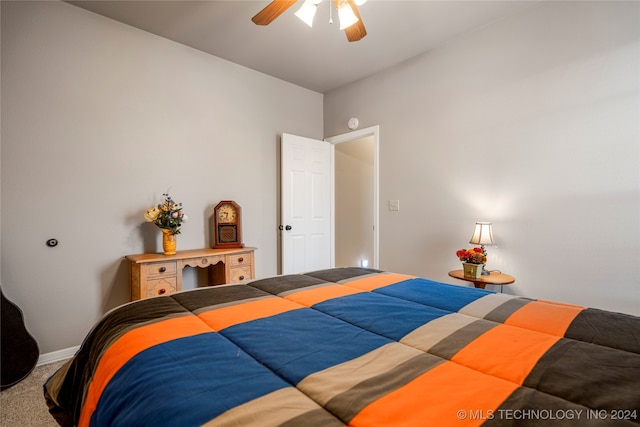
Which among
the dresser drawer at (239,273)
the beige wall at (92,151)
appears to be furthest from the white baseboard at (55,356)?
the dresser drawer at (239,273)

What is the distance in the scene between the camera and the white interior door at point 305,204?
3611 millimetres

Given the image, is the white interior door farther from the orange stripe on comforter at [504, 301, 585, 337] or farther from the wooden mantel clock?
the orange stripe on comforter at [504, 301, 585, 337]

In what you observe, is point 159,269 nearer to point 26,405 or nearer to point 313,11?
point 26,405

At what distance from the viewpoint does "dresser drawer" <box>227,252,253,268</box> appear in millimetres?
2889

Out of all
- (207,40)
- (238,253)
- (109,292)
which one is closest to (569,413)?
(238,253)

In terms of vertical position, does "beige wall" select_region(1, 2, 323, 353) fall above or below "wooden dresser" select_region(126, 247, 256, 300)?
above

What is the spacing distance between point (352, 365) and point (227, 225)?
257cm

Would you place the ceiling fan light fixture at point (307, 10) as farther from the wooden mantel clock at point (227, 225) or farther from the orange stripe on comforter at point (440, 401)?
the orange stripe on comforter at point (440, 401)

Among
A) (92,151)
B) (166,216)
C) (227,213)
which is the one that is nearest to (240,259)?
(227,213)

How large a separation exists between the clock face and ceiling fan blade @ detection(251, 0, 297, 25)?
1765mm

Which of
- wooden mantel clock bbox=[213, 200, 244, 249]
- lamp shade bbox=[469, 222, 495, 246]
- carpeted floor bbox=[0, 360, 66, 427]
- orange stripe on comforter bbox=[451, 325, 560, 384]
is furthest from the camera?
wooden mantel clock bbox=[213, 200, 244, 249]

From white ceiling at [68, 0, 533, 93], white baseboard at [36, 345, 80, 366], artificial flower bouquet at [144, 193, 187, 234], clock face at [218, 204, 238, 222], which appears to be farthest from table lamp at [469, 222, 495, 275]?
white baseboard at [36, 345, 80, 366]

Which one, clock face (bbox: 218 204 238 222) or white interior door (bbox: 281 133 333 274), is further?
white interior door (bbox: 281 133 333 274)

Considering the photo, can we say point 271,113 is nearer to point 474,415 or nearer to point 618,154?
point 618,154
